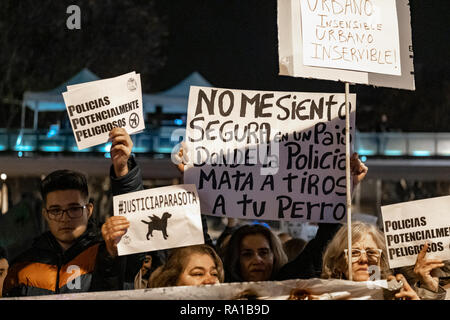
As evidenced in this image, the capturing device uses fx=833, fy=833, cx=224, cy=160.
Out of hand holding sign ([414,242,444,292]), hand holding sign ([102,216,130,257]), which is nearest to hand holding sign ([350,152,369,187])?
hand holding sign ([414,242,444,292])

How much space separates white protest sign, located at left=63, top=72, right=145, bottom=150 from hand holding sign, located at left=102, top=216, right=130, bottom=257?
1.92 ft

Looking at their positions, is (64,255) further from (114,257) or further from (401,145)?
(401,145)

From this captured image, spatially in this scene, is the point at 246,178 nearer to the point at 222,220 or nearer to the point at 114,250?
the point at 114,250

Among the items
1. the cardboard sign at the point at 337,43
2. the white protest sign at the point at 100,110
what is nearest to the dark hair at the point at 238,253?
the white protest sign at the point at 100,110

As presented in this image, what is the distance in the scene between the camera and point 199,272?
3994 millimetres

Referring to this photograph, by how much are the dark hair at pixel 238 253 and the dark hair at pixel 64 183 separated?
882mm

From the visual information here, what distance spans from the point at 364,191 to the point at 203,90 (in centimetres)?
1744

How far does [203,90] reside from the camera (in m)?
4.52

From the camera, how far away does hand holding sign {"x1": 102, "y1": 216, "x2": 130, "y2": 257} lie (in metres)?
3.92

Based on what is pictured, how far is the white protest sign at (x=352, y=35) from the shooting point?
13.4 ft

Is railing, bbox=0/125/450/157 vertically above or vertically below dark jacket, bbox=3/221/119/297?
above

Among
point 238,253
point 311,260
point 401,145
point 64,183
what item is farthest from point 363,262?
point 401,145

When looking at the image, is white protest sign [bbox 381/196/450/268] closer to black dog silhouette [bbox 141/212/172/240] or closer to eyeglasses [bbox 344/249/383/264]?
eyeglasses [bbox 344/249/383/264]
